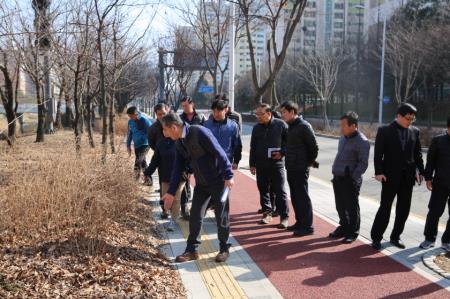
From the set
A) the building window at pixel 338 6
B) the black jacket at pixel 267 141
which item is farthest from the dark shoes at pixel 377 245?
the building window at pixel 338 6

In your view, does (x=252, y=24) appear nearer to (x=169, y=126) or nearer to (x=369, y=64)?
(x=169, y=126)

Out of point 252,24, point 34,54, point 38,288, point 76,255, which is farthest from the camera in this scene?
point 252,24

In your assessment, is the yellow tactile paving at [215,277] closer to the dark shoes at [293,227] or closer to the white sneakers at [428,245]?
the dark shoes at [293,227]

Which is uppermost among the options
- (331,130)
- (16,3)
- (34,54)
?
(16,3)

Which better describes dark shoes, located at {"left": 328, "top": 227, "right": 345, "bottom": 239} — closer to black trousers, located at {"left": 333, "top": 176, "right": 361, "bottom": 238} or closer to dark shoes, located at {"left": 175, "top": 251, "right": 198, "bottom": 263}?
black trousers, located at {"left": 333, "top": 176, "right": 361, "bottom": 238}

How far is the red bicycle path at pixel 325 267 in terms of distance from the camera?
4.32 m

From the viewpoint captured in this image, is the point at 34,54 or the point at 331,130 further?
the point at 331,130

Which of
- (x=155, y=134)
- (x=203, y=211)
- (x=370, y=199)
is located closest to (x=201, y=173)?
(x=203, y=211)

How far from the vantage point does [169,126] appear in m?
4.67

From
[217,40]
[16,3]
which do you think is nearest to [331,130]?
[217,40]

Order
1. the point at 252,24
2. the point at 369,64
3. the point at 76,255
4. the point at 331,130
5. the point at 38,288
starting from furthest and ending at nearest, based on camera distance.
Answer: the point at 369,64, the point at 331,130, the point at 252,24, the point at 76,255, the point at 38,288

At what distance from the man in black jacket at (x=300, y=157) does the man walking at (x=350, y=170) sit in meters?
0.41

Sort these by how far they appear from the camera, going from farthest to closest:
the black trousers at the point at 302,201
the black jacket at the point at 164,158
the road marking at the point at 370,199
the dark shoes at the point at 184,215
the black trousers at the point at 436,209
A: the road marking at the point at 370,199, the dark shoes at the point at 184,215, the black jacket at the point at 164,158, the black trousers at the point at 302,201, the black trousers at the point at 436,209

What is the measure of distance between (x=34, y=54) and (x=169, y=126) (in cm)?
876
